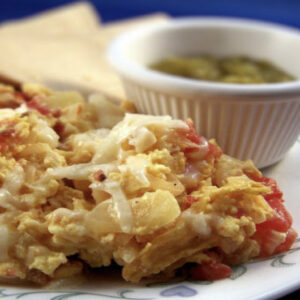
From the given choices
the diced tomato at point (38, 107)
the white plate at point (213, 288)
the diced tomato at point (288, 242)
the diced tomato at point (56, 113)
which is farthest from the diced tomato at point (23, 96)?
the diced tomato at point (288, 242)

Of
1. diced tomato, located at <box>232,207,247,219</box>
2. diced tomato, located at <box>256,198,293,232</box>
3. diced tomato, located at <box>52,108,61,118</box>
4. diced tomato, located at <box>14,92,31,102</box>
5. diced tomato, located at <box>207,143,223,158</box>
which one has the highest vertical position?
diced tomato, located at <box>207,143,223,158</box>

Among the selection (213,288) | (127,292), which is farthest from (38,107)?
(213,288)

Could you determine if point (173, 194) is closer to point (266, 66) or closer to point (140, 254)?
point (140, 254)

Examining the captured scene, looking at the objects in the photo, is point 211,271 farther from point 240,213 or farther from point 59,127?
point 59,127

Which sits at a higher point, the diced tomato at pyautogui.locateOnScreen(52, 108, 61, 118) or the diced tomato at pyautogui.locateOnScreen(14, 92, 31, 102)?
the diced tomato at pyautogui.locateOnScreen(52, 108, 61, 118)

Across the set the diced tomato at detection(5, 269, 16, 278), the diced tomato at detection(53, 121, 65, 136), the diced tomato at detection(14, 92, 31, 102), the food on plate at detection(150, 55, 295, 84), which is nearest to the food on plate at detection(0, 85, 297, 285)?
the diced tomato at detection(5, 269, 16, 278)

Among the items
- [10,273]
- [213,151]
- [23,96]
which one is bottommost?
[10,273]

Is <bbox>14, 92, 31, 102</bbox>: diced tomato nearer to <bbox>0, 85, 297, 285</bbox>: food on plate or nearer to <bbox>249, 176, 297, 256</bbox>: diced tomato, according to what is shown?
<bbox>0, 85, 297, 285</bbox>: food on plate
